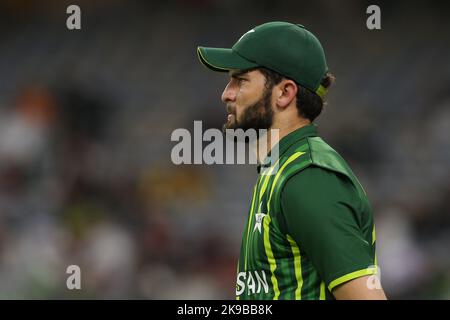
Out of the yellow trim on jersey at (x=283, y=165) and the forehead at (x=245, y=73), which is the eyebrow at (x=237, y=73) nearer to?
the forehead at (x=245, y=73)

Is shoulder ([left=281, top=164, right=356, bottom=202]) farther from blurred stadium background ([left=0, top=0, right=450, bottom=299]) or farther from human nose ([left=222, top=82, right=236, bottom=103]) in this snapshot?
blurred stadium background ([left=0, top=0, right=450, bottom=299])

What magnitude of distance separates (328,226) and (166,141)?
656cm

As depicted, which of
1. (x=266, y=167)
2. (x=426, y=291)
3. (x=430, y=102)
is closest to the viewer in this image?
(x=266, y=167)

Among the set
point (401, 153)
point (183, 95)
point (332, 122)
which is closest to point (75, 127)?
point (183, 95)

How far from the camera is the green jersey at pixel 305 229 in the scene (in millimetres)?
2244

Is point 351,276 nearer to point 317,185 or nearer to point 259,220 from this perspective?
point 317,185

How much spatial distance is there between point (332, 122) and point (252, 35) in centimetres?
610

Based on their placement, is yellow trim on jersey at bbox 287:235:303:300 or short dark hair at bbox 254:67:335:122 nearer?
yellow trim on jersey at bbox 287:235:303:300

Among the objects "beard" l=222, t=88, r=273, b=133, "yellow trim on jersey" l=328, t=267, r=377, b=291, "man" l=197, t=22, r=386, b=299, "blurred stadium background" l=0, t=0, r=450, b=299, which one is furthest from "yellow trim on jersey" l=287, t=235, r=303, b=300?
"blurred stadium background" l=0, t=0, r=450, b=299

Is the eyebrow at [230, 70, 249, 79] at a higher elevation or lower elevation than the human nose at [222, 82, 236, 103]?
higher

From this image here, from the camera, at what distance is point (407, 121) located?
8.70m

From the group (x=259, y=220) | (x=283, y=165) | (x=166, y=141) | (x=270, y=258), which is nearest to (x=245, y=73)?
(x=283, y=165)

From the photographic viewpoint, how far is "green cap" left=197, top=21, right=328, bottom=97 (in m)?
2.66

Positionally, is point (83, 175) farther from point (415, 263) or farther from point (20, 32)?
point (415, 263)
